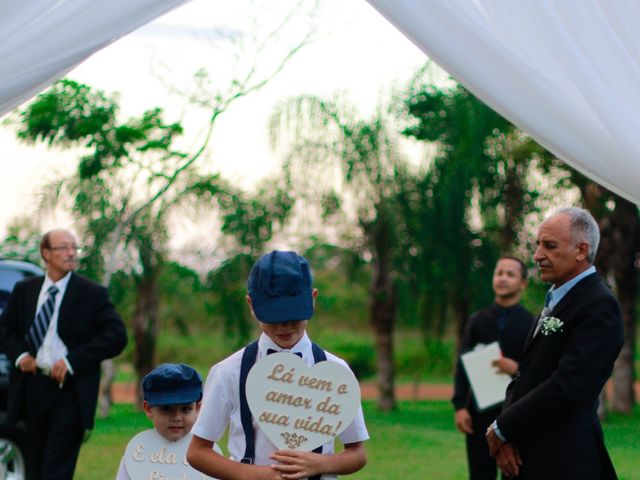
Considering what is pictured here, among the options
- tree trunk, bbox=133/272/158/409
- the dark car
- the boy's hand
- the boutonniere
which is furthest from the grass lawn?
the boy's hand

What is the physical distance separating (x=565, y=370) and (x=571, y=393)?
86 millimetres

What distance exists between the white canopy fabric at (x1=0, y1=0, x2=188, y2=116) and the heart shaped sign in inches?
58.4

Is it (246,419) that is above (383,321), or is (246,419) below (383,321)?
below

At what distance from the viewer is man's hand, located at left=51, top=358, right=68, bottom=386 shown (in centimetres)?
615

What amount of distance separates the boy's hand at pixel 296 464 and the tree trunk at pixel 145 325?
40.3 ft

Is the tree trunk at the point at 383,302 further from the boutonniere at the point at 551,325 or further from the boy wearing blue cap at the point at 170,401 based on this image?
the boy wearing blue cap at the point at 170,401

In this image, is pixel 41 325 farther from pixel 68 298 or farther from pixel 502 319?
pixel 502 319

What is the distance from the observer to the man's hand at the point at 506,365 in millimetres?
6156

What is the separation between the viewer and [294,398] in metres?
2.86

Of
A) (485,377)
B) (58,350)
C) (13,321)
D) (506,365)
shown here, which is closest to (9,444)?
(13,321)

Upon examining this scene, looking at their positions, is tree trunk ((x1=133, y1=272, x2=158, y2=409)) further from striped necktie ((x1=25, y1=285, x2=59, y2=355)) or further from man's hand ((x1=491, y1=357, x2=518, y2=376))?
man's hand ((x1=491, y1=357, x2=518, y2=376))

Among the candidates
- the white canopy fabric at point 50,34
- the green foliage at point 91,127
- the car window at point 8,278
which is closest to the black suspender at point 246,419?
the white canopy fabric at point 50,34

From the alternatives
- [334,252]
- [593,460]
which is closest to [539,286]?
[334,252]

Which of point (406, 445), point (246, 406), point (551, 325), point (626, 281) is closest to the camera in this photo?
point (246, 406)
